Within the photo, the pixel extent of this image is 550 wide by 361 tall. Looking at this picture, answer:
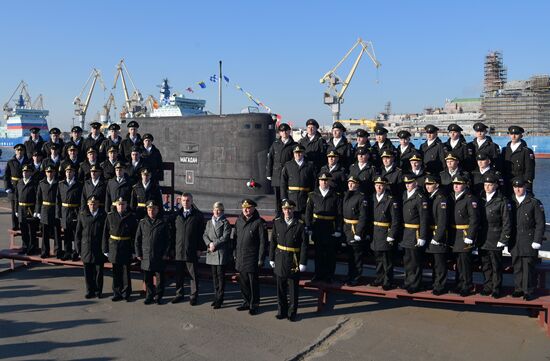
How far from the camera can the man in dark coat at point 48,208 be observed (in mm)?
9078

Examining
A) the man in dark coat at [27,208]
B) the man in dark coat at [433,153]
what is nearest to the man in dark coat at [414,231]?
the man in dark coat at [433,153]

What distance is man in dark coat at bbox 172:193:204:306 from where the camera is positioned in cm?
776

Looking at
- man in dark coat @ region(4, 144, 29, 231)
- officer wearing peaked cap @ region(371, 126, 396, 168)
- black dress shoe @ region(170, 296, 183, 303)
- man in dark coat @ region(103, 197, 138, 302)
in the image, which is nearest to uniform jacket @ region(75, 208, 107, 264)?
man in dark coat @ region(103, 197, 138, 302)

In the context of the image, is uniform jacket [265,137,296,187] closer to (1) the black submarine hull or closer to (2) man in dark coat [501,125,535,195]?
(2) man in dark coat [501,125,535,195]

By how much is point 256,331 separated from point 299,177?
280 centimetres

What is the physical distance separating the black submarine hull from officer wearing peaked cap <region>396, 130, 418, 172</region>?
7499 mm

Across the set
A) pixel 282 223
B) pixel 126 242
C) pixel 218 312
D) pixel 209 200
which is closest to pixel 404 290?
pixel 282 223

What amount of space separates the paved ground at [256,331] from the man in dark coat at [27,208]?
4.67 ft

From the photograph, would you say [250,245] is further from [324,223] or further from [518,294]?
[518,294]

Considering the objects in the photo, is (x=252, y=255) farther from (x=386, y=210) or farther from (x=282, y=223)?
(x=386, y=210)

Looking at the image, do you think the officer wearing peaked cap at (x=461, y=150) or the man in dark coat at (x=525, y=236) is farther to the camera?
the officer wearing peaked cap at (x=461, y=150)

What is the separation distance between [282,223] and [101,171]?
3839 mm

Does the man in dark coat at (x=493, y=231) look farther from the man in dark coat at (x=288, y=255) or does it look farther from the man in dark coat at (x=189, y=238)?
the man in dark coat at (x=189, y=238)

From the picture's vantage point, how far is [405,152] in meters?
8.51
